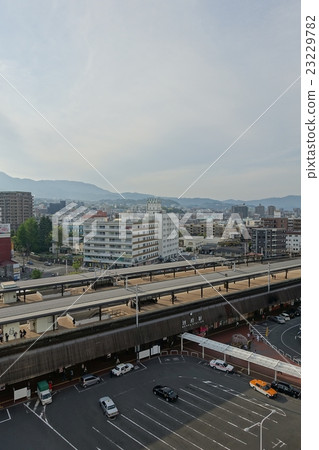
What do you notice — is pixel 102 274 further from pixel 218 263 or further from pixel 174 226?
pixel 174 226

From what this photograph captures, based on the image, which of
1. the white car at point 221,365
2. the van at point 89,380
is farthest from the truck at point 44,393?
the white car at point 221,365

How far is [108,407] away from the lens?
9281 millimetres

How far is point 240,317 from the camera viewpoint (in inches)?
651

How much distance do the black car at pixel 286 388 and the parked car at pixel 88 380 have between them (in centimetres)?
608

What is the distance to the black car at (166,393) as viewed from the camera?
9977 millimetres

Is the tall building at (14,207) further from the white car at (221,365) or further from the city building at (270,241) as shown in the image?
the white car at (221,365)

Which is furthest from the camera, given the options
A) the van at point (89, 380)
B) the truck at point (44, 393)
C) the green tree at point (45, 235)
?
the green tree at point (45, 235)

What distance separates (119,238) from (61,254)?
13.1 meters

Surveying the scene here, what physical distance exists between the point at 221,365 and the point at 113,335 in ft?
14.1

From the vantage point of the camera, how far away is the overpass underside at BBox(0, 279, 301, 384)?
1026 cm

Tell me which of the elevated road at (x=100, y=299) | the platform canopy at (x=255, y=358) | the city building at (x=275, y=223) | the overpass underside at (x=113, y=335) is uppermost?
the city building at (x=275, y=223)

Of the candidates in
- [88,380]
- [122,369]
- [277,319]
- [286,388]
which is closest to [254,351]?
[286,388]

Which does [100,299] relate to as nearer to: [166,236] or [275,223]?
[166,236]

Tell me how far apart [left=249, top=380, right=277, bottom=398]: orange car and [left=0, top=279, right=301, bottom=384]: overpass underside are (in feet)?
12.8
